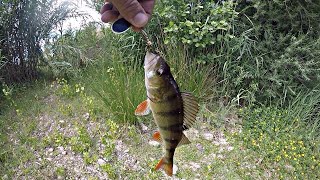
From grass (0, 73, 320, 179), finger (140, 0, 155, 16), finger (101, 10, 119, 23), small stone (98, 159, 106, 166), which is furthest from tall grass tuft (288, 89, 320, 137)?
finger (101, 10, 119, 23)

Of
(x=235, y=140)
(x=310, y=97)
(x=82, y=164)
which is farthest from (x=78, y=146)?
(x=310, y=97)

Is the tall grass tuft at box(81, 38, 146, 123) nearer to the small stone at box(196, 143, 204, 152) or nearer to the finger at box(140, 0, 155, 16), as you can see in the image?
the small stone at box(196, 143, 204, 152)

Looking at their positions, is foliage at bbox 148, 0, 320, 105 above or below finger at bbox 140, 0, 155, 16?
below

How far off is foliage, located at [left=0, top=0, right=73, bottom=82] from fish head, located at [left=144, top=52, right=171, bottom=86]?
3.29 meters

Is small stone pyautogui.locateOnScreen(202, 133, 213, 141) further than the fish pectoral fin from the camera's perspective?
Yes

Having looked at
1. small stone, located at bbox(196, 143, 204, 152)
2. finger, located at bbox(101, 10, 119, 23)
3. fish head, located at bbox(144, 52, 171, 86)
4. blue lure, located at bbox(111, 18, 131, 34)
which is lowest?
small stone, located at bbox(196, 143, 204, 152)

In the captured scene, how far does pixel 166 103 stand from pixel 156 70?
0.43ft

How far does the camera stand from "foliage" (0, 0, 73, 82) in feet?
13.1

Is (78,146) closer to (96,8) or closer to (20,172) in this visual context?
(20,172)

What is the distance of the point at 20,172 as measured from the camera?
2947mm

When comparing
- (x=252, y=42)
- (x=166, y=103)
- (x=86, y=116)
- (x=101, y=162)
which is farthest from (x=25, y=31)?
(x=166, y=103)

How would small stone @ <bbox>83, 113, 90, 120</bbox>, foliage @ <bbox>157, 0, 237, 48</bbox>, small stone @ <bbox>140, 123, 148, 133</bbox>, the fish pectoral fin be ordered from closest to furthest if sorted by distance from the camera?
the fish pectoral fin < small stone @ <bbox>140, 123, 148, 133</bbox> < small stone @ <bbox>83, 113, 90, 120</bbox> < foliage @ <bbox>157, 0, 237, 48</bbox>

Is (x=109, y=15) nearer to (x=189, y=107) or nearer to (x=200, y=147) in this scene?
(x=189, y=107)

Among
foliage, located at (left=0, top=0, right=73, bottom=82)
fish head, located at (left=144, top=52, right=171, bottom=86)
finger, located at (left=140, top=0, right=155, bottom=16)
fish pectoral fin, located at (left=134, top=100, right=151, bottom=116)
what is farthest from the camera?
foliage, located at (left=0, top=0, right=73, bottom=82)
